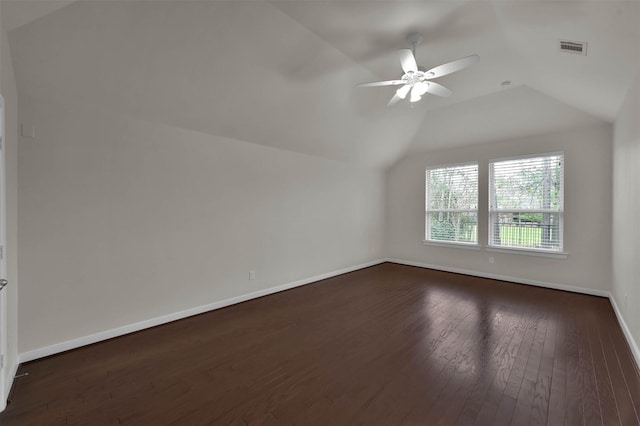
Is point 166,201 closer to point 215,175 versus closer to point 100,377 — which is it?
point 215,175

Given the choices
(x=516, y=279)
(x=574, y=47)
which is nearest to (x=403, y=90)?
(x=574, y=47)

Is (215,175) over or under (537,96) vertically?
under

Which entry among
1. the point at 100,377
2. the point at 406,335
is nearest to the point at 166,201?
the point at 100,377

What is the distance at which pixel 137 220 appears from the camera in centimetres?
298

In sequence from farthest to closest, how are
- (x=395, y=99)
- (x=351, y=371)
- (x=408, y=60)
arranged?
(x=395, y=99) < (x=408, y=60) < (x=351, y=371)

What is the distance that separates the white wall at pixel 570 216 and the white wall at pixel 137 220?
3.22m

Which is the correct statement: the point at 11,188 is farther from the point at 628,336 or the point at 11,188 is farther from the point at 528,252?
the point at 528,252

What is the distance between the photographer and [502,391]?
197cm

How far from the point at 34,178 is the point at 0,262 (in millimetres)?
994

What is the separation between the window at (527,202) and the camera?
452cm

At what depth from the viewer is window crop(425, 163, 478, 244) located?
17.8 feet

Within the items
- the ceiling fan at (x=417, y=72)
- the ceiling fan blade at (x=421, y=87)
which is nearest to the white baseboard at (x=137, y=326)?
the ceiling fan at (x=417, y=72)

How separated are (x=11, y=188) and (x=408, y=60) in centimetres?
350

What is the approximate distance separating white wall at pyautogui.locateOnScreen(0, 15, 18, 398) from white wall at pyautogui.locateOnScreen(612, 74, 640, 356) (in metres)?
4.95
